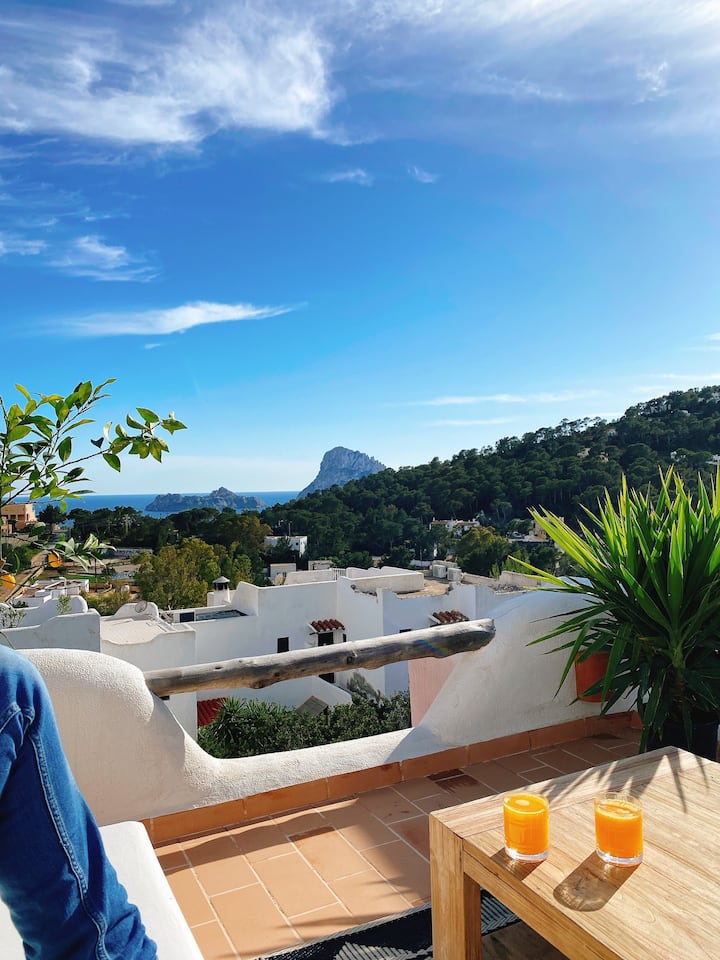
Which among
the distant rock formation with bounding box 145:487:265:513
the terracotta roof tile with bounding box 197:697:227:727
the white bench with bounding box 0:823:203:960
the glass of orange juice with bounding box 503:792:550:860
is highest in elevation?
the glass of orange juice with bounding box 503:792:550:860

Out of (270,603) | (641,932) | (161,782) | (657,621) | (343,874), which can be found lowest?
(270,603)

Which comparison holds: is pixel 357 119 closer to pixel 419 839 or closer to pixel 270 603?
pixel 270 603

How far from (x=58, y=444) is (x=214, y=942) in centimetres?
130

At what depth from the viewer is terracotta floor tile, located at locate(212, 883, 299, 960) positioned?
162 cm

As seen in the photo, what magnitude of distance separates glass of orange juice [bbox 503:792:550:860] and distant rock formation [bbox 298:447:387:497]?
359ft

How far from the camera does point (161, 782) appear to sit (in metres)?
2.08

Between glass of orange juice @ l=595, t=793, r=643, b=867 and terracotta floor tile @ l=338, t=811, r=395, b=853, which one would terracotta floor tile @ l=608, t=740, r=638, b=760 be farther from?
glass of orange juice @ l=595, t=793, r=643, b=867

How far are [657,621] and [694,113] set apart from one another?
44.0 feet

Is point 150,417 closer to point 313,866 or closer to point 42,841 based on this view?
point 42,841

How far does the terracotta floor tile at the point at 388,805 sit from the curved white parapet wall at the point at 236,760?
0.10 m

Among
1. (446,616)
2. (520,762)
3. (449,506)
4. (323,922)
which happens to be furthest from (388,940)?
(449,506)

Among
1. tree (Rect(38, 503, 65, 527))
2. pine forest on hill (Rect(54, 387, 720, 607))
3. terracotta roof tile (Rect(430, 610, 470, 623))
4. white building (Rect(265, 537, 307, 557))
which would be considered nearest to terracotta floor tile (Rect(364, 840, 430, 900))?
tree (Rect(38, 503, 65, 527))

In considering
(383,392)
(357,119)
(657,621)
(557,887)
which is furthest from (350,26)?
(383,392)

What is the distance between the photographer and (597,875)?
1141mm
